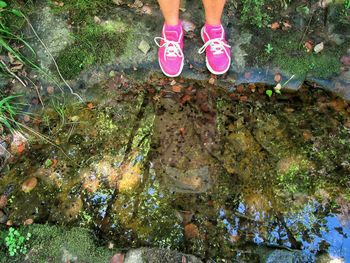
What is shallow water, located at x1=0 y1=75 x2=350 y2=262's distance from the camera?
2.51 metres

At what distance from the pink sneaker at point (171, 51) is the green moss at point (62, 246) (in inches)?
51.4

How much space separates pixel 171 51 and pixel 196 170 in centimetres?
90

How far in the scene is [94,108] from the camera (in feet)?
9.60

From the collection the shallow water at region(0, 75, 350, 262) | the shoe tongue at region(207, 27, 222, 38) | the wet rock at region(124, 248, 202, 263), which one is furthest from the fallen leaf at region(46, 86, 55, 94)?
the wet rock at region(124, 248, 202, 263)

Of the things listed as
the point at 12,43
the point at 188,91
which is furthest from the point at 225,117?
the point at 12,43

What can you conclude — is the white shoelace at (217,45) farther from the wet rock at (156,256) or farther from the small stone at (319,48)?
the wet rock at (156,256)

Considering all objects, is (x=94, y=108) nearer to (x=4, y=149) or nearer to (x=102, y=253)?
(x=4, y=149)

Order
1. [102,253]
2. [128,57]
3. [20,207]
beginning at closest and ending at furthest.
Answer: [102,253], [20,207], [128,57]

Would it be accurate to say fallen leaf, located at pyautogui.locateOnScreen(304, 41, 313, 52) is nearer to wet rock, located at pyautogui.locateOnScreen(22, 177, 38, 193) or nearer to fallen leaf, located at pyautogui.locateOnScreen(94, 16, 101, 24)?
fallen leaf, located at pyautogui.locateOnScreen(94, 16, 101, 24)

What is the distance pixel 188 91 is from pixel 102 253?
1343 mm

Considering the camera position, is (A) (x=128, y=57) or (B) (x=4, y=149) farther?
(A) (x=128, y=57)

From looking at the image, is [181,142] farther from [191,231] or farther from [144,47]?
[144,47]

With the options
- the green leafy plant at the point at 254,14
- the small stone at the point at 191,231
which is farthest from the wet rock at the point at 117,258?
the green leafy plant at the point at 254,14

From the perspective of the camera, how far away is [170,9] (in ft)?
8.50
